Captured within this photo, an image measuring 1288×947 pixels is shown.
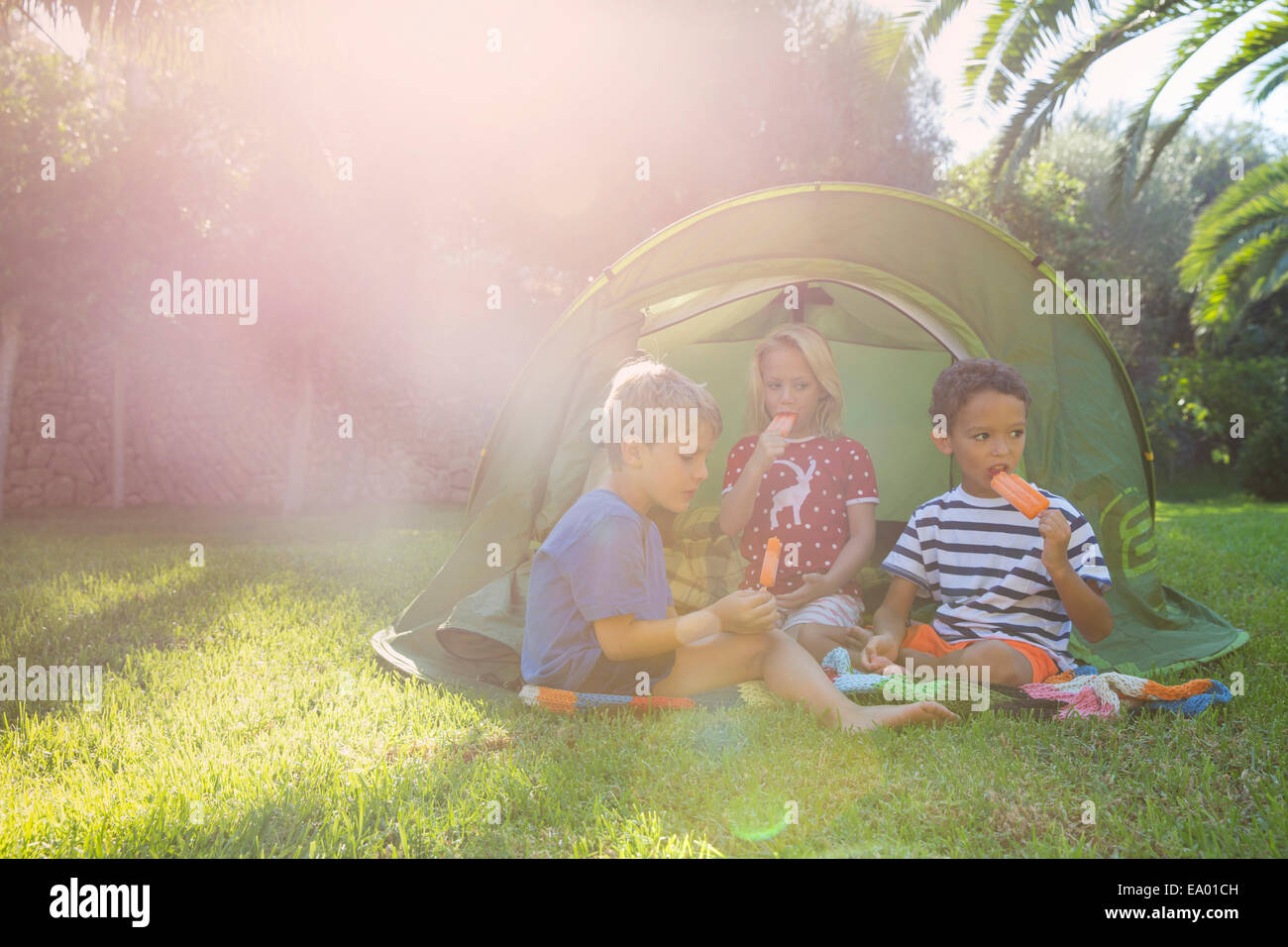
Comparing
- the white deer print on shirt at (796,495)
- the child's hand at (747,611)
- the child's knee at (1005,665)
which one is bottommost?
the child's knee at (1005,665)

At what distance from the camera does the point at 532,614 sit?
2561mm

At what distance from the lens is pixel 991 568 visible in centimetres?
272

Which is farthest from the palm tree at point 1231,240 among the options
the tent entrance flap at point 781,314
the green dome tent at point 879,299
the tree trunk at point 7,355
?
the tree trunk at point 7,355

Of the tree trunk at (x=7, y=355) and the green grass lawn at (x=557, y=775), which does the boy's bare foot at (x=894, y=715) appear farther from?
the tree trunk at (x=7, y=355)

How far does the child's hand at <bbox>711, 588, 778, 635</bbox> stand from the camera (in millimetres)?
2213

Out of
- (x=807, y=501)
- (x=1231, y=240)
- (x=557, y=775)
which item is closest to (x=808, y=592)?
(x=807, y=501)

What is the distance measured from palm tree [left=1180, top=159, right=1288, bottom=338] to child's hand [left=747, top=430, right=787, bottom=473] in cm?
811

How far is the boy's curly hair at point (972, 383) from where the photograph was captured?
8.82ft

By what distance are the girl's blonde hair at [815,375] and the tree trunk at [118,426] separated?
28.8ft

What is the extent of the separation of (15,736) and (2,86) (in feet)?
24.2

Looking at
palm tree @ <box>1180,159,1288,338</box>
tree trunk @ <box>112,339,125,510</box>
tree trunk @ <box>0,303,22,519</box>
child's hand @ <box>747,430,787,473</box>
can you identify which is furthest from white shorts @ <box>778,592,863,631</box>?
tree trunk @ <box>112,339,125,510</box>

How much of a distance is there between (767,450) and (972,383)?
0.68 meters

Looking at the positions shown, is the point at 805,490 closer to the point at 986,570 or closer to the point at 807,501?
the point at 807,501
